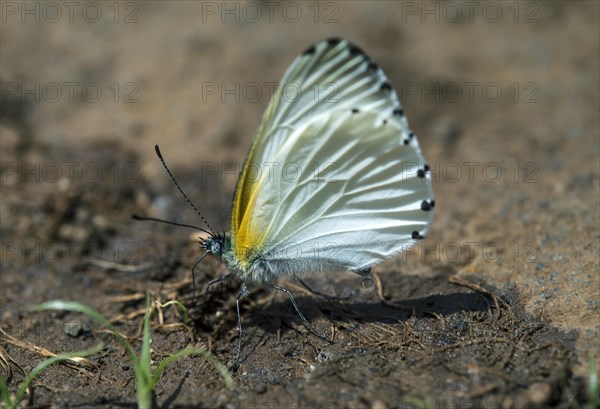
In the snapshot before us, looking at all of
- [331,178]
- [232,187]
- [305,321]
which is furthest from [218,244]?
[232,187]

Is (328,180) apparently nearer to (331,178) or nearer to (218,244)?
(331,178)

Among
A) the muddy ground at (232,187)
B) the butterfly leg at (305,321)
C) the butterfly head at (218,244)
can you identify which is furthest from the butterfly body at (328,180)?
the muddy ground at (232,187)

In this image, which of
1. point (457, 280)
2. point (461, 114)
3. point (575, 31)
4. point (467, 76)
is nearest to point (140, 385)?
point (457, 280)

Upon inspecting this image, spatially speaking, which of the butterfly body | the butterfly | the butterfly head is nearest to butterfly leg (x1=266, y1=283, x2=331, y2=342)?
the butterfly

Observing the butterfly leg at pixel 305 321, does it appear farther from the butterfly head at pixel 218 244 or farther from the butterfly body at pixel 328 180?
the butterfly head at pixel 218 244

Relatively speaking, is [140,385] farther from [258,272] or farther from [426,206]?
[426,206]

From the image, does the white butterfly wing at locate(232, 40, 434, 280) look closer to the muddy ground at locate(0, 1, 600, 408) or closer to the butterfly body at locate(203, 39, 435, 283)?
the butterfly body at locate(203, 39, 435, 283)
